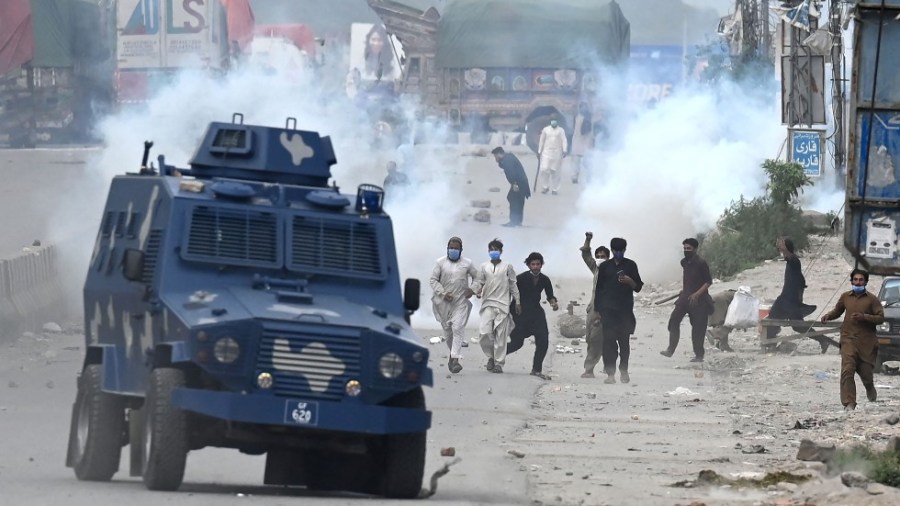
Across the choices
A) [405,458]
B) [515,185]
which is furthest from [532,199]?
[405,458]

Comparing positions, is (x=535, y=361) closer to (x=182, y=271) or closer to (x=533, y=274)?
(x=533, y=274)

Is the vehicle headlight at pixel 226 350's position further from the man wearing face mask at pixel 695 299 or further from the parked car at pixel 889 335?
the man wearing face mask at pixel 695 299

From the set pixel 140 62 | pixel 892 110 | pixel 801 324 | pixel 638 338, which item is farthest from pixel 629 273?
pixel 140 62

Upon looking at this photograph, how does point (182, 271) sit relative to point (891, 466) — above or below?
above

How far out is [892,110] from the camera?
533 inches

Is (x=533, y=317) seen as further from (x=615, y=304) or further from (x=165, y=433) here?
(x=165, y=433)

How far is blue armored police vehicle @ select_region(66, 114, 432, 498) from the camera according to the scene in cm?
1159

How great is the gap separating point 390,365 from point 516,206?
89.1 ft

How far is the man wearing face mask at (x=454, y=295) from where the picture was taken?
21859mm

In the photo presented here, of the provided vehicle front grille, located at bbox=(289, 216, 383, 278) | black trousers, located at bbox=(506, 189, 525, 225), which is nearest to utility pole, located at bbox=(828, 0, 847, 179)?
black trousers, located at bbox=(506, 189, 525, 225)

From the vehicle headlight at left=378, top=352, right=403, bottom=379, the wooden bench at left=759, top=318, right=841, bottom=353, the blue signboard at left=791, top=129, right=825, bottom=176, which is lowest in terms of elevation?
the wooden bench at left=759, top=318, right=841, bottom=353

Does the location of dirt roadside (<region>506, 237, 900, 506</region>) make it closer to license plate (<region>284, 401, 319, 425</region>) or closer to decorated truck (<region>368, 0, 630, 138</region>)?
license plate (<region>284, 401, 319, 425</region>)

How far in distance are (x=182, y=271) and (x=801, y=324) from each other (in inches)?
519

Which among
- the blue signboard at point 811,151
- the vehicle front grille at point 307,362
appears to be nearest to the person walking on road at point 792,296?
the blue signboard at point 811,151
